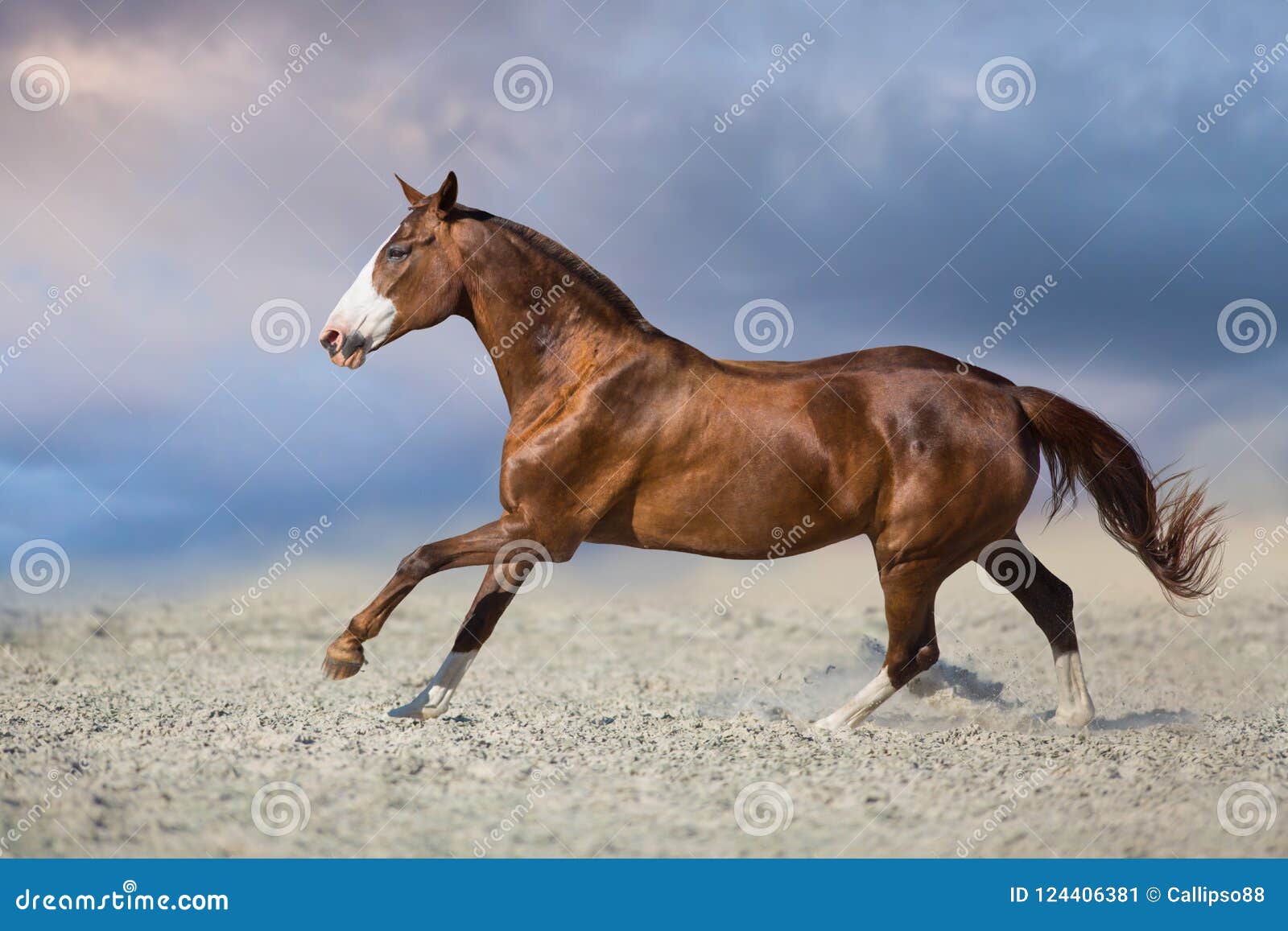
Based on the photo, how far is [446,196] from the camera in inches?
260

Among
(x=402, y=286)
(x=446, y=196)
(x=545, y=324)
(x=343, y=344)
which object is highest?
(x=446, y=196)

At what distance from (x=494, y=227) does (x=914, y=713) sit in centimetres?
428

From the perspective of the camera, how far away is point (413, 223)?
6688 mm

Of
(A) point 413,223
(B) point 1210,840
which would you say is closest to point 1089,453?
(B) point 1210,840

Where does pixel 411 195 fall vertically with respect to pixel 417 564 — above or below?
above

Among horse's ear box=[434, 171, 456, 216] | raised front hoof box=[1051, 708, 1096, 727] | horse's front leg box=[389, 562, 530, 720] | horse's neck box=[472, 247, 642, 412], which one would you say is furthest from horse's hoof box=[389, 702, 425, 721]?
raised front hoof box=[1051, 708, 1096, 727]

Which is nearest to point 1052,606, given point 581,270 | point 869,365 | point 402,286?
point 869,365

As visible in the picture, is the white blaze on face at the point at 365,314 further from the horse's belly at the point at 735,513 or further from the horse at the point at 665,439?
the horse's belly at the point at 735,513

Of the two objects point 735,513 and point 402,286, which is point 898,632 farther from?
point 402,286

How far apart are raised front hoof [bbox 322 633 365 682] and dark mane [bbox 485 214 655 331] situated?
250 cm

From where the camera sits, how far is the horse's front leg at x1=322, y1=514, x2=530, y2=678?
602cm

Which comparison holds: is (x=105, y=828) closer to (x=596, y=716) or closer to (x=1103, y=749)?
(x=596, y=716)

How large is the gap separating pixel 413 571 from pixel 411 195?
235 centimetres

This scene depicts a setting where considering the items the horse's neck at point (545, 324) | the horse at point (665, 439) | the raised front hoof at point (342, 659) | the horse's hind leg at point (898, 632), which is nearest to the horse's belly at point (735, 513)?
the horse at point (665, 439)
